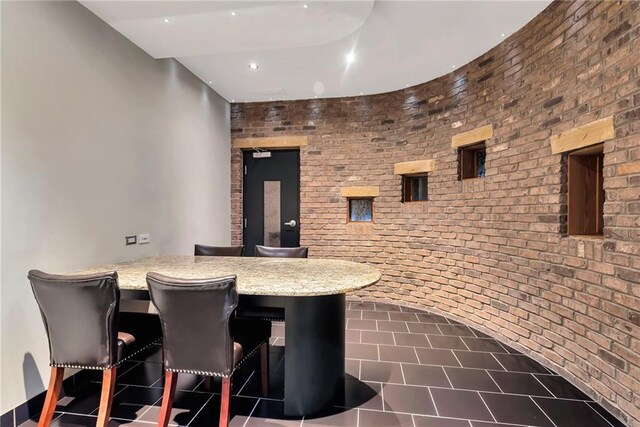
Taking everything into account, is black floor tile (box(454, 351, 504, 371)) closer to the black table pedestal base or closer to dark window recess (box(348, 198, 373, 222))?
the black table pedestal base

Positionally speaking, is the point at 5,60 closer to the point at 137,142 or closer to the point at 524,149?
the point at 137,142

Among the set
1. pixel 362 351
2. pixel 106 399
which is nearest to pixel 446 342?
pixel 362 351

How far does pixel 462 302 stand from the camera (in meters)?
3.66

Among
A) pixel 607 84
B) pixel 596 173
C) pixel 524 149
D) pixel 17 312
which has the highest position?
pixel 607 84

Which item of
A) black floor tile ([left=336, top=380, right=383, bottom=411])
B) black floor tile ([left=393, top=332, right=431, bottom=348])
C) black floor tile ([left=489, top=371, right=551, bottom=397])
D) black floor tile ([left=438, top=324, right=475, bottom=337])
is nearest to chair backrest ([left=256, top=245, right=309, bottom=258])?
black floor tile ([left=336, top=380, right=383, bottom=411])

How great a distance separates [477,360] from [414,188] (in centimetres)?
224

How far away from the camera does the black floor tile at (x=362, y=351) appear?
2830mm

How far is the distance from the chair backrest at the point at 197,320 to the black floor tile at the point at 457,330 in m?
2.44

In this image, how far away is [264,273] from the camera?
2.21 meters

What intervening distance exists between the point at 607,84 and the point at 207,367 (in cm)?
283

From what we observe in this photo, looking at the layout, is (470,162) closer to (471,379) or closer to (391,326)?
(391,326)

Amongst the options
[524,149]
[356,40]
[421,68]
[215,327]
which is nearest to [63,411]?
[215,327]

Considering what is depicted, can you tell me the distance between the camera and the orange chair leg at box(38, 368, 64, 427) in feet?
5.96

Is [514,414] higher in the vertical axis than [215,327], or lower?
lower
